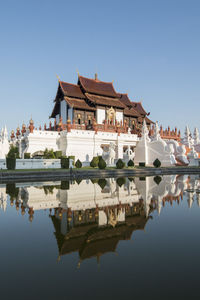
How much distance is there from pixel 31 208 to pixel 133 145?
26.2m

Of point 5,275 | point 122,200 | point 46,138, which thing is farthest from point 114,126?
point 5,275

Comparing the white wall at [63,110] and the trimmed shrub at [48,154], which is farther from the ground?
the white wall at [63,110]

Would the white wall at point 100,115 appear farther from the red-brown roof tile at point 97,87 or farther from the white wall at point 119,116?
the red-brown roof tile at point 97,87

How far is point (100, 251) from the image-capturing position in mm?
4414

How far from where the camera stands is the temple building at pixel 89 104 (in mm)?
33706

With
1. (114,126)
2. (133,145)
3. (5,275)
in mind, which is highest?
(114,126)

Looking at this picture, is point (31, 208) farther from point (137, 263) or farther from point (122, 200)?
point (137, 263)

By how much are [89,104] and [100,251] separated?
105 ft

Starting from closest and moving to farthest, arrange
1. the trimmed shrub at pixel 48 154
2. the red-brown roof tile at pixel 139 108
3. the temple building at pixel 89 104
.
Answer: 1. the trimmed shrub at pixel 48 154
2. the temple building at pixel 89 104
3. the red-brown roof tile at pixel 139 108

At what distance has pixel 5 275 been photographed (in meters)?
3.47

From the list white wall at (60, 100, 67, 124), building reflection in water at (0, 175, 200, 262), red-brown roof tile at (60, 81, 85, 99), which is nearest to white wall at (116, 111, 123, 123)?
red-brown roof tile at (60, 81, 85, 99)

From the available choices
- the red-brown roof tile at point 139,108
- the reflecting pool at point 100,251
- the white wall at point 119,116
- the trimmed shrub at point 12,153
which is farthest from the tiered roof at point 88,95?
the reflecting pool at point 100,251

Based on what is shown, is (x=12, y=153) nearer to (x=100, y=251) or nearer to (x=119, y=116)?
(x=119, y=116)

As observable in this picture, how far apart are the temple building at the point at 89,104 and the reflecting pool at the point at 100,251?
2590cm
